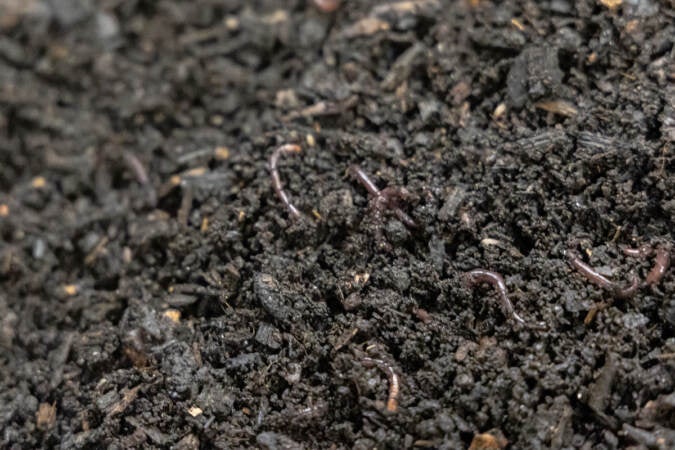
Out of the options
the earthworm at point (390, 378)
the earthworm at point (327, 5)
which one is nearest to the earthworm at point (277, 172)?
the earthworm at point (390, 378)

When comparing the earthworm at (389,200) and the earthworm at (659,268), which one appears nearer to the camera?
the earthworm at (659,268)

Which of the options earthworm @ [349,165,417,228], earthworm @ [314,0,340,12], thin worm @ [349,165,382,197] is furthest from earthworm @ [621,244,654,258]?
earthworm @ [314,0,340,12]

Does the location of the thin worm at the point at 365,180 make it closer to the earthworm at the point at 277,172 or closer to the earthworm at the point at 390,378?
the earthworm at the point at 277,172

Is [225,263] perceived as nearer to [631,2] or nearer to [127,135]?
[127,135]

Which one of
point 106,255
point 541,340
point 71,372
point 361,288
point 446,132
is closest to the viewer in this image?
point 541,340

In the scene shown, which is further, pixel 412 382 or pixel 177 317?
pixel 177 317

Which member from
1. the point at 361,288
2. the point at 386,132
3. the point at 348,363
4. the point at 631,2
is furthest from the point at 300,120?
the point at 631,2
